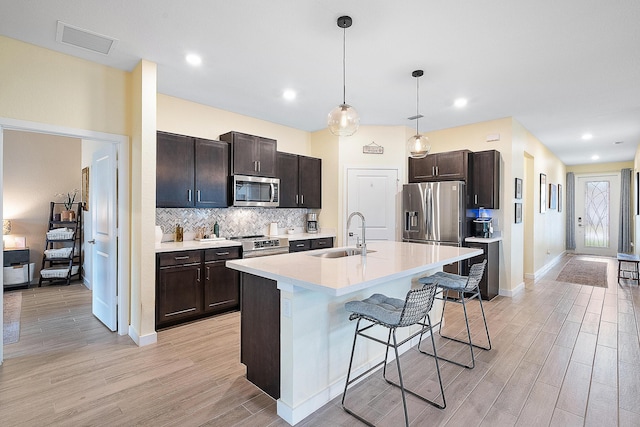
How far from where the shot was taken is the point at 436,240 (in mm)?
5090

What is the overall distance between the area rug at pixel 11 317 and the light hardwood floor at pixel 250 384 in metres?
0.09

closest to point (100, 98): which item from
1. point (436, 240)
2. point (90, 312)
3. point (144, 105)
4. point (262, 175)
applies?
point (144, 105)

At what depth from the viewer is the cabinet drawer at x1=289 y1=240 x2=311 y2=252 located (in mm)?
4883

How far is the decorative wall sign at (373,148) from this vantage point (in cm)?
558

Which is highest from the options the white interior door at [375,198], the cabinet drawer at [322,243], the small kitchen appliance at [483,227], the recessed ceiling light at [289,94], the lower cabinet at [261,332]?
the recessed ceiling light at [289,94]

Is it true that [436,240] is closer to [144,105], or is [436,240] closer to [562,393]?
[562,393]

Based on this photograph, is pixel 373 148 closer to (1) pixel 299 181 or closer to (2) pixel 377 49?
(1) pixel 299 181

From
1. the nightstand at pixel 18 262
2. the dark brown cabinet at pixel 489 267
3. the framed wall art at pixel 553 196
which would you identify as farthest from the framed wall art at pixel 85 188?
the framed wall art at pixel 553 196

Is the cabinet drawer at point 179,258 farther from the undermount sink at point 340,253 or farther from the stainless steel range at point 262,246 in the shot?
the undermount sink at point 340,253

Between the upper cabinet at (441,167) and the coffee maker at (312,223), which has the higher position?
the upper cabinet at (441,167)

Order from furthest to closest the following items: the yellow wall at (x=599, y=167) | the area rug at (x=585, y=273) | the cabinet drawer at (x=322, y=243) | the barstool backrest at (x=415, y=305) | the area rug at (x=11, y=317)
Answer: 1. the yellow wall at (x=599, y=167)
2. the area rug at (x=585, y=273)
3. the cabinet drawer at (x=322, y=243)
4. the area rug at (x=11, y=317)
5. the barstool backrest at (x=415, y=305)

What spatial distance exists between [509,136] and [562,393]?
3790mm

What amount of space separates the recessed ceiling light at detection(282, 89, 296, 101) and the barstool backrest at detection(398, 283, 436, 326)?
2916 millimetres

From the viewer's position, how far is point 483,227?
504 cm
